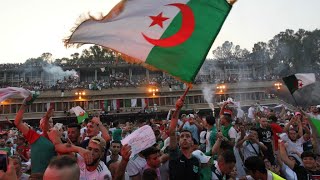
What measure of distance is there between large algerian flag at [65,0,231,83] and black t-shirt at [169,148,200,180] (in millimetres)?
1335

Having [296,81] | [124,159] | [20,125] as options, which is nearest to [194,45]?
[124,159]

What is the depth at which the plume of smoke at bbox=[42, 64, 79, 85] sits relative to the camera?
2690 inches

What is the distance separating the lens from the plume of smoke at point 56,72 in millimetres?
68331

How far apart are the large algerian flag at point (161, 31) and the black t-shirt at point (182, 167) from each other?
1.34 meters

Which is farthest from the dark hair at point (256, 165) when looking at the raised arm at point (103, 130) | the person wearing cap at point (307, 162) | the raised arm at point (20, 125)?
the raised arm at point (20, 125)

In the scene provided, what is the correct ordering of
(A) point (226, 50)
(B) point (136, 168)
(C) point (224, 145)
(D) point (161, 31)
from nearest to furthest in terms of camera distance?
(B) point (136, 168) < (D) point (161, 31) < (C) point (224, 145) < (A) point (226, 50)

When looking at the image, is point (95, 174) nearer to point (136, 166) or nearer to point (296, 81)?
point (136, 166)

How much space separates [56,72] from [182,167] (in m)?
69.1

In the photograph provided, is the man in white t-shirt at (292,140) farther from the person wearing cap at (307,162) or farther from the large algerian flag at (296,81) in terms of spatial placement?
the person wearing cap at (307,162)

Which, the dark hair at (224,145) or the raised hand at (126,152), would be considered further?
the dark hair at (224,145)

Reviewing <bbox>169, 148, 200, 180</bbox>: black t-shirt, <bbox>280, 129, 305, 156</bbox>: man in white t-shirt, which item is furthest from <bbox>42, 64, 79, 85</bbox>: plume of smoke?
<bbox>169, 148, 200, 180</bbox>: black t-shirt

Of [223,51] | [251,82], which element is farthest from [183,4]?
[223,51]

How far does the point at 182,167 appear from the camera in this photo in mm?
5004

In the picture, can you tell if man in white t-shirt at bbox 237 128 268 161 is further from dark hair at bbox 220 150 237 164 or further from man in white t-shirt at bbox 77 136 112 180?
man in white t-shirt at bbox 77 136 112 180
